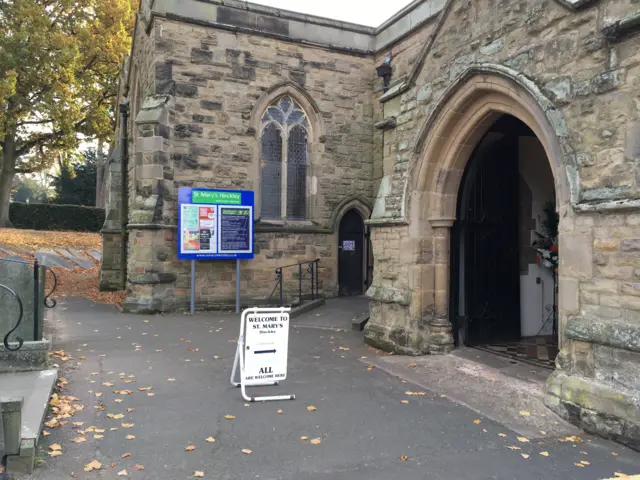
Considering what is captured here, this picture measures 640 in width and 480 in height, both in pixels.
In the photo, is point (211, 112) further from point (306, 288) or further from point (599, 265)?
point (599, 265)

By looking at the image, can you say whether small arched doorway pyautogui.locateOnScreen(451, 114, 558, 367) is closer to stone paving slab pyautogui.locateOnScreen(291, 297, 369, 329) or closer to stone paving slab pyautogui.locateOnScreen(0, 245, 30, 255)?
stone paving slab pyautogui.locateOnScreen(291, 297, 369, 329)

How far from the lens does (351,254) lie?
13.7 meters

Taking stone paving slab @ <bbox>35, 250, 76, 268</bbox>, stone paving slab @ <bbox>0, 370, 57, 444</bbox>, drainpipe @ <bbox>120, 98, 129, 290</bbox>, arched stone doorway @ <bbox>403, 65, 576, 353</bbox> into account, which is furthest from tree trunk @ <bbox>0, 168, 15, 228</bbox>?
arched stone doorway @ <bbox>403, 65, 576, 353</bbox>

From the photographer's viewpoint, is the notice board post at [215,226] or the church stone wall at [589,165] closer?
the church stone wall at [589,165]

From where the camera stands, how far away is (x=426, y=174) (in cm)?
764

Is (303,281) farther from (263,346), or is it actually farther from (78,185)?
(78,185)

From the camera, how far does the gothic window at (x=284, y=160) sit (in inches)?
508

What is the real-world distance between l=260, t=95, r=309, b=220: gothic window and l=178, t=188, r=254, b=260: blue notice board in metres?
1.11

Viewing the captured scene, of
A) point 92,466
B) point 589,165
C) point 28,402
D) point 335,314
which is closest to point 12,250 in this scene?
point 335,314

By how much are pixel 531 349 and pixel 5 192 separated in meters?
24.7

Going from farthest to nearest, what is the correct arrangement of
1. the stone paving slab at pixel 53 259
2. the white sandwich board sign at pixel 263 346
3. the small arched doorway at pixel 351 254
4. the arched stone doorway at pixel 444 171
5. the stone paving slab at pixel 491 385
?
1. the stone paving slab at pixel 53 259
2. the small arched doorway at pixel 351 254
3. the arched stone doorway at pixel 444 171
4. the white sandwich board sign at pixel 263 346
5. the stone paving slab at pixel 491 385

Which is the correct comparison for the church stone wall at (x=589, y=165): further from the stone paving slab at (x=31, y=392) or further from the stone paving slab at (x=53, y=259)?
the stone paving slab at (x=53, y=259)

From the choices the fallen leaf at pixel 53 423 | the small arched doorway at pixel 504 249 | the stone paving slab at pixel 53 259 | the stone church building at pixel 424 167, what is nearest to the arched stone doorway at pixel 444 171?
the stone church building at pixel 424 167

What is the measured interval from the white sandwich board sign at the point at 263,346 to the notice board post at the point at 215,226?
230 inches
